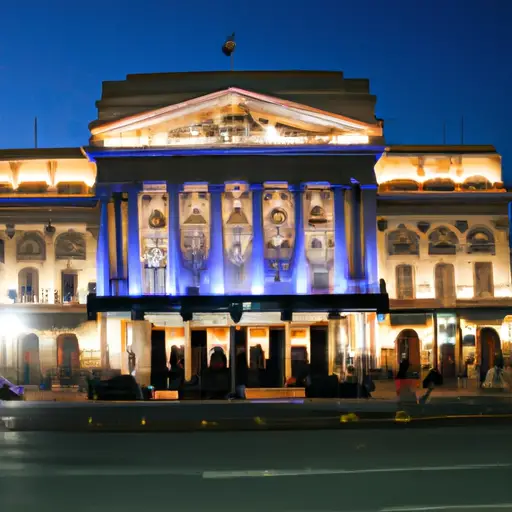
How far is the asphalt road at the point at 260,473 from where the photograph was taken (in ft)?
38.2

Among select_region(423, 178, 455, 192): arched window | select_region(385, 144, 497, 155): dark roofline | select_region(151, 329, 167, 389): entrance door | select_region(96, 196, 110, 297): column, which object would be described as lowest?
select_region(151, 329, 167, 389): entrance door

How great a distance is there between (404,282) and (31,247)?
2213 cm

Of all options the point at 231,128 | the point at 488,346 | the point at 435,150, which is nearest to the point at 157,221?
the point at 231,128

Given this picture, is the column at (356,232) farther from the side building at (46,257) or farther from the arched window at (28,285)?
the arched window at (28,285)

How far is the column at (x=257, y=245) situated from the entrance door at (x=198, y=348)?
4.10 m

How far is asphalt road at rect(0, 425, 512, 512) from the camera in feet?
38.2

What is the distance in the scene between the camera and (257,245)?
54.1 meters

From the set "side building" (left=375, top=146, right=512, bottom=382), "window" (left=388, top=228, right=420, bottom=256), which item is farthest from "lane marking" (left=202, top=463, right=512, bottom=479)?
"window" (left=388, top=228, right=420, bottom=256)

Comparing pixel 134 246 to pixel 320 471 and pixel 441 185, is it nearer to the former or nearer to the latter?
pixel 441 185

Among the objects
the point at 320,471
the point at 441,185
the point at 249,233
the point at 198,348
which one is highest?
the point at 441,185

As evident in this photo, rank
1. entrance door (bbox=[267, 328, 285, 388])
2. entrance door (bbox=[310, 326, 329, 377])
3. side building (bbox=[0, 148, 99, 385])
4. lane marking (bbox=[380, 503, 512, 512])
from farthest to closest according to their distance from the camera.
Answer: side building (bbox=[0, 148, 99, 385]), entrance door (bbox=[310, 326, 329, 377]), entrance door (bbox=[267, 328, 285, 388]), lane marking (bbox=[380, 503, 512, 512])

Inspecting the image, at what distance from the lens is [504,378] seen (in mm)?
46094

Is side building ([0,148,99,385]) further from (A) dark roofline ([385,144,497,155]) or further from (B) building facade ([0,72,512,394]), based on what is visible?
(A) dark roofline ([385,144,497,155])

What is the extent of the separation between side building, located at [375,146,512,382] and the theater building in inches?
202
